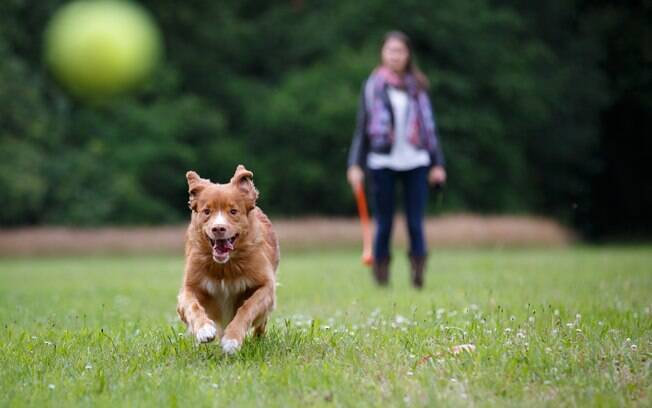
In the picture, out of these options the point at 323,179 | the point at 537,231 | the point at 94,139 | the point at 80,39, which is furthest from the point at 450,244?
the point at 94,139

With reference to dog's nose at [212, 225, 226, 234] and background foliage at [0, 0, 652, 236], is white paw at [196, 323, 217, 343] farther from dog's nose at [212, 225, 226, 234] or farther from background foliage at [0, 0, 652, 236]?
background foliage at [0, 0, 652, 236]

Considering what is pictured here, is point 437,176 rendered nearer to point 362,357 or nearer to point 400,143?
point 400,143

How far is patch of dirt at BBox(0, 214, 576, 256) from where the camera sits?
23.0 metres

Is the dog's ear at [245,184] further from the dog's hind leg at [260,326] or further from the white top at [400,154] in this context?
the white top at [400,154]

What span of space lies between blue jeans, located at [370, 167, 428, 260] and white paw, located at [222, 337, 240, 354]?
4593 mm

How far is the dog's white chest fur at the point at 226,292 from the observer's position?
204 inches

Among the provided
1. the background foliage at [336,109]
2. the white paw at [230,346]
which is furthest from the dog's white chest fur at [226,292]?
the background foliage at [336,109]

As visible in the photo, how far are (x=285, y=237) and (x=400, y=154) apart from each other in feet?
47.8

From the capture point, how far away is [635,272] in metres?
11.2

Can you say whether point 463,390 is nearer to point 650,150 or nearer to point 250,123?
point 250,123

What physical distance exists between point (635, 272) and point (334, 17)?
73.9 feet

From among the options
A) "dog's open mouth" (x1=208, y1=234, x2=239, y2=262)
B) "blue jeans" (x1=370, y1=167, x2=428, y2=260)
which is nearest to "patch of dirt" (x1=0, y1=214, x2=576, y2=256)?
"blue jeans" (x1=370, y1=167, x2=428, y2=260)

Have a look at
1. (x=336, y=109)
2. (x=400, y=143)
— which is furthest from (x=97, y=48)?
(x=400, y=143)

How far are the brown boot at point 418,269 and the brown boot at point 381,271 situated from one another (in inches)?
15.6
